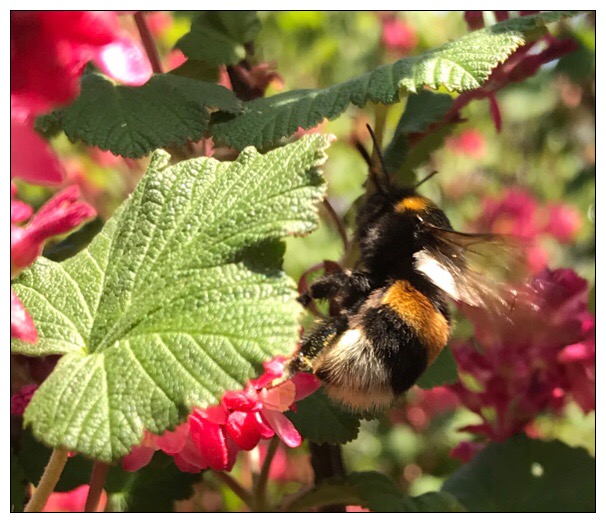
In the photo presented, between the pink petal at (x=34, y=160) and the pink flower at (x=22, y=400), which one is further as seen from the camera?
the pink flower at (x=22, y=400)

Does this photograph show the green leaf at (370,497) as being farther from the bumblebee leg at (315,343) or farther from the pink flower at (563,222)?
the pink flower at (563,222)

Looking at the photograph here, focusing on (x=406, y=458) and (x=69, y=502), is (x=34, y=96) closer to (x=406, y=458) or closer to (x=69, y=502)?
(x=69, y=502)

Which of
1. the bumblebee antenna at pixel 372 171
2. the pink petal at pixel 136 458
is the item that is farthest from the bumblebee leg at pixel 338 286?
the pink petal at pixel 136 458

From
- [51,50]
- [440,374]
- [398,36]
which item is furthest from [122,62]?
[398,36]

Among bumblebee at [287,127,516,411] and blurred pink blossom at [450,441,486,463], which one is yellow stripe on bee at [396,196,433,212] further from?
blurred pink blossom at [450,441,486,463]

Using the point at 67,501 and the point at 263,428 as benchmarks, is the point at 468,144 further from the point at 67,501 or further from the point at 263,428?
the point at 263,428

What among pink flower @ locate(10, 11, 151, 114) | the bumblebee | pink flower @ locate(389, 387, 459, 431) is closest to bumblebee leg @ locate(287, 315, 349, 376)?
the bumblebee

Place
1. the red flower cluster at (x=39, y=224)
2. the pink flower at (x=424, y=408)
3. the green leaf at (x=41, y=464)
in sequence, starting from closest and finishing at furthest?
1. the red flower cluster at (x=39, y=224)
2. the green leaf at (x=41, y=464)
3. the pink flower at (x=424, y=408)
